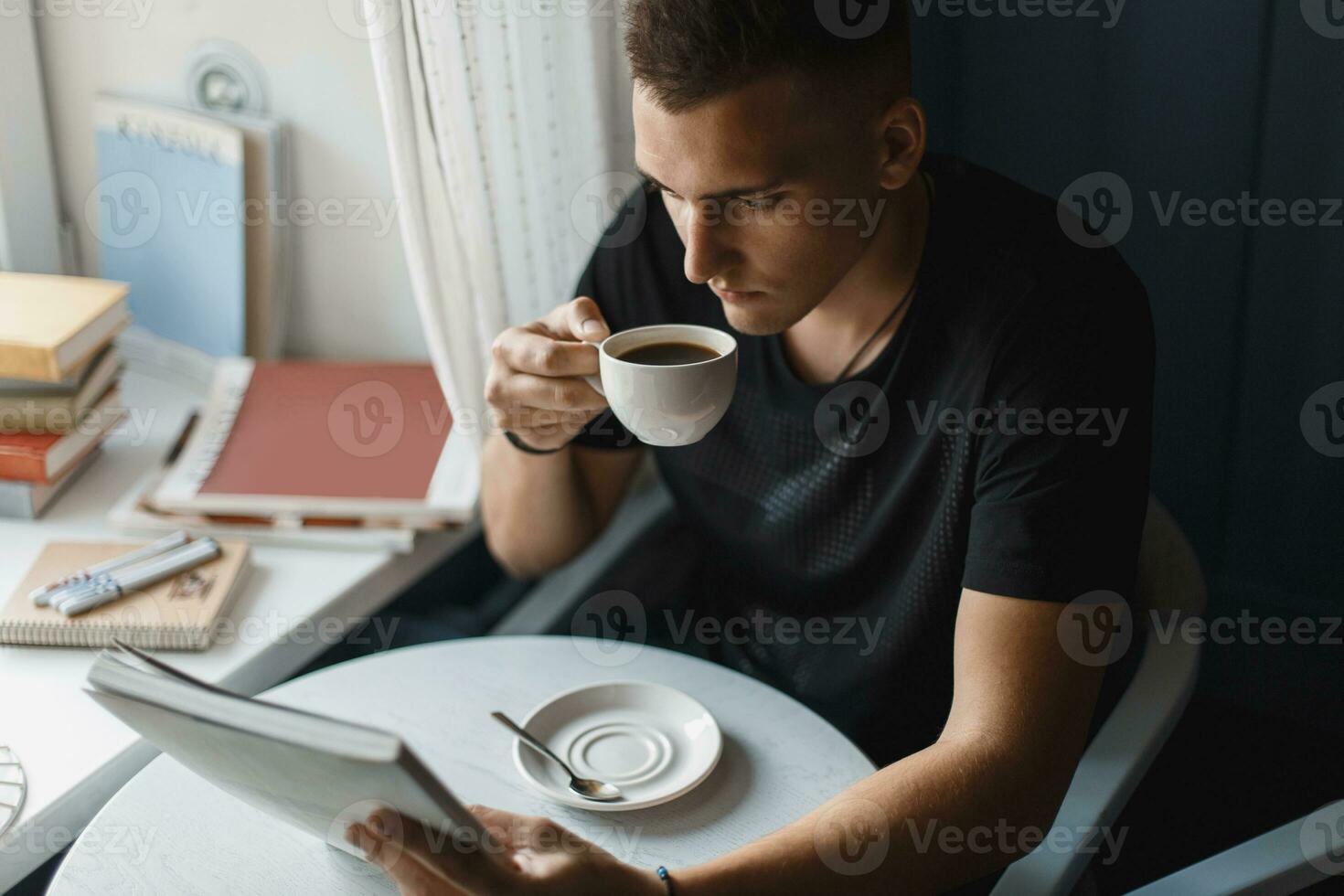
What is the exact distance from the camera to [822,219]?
3.78 feet

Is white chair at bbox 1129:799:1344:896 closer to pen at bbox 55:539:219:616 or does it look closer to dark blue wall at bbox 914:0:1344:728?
dark blue wall at bbox 914:0:1344:728

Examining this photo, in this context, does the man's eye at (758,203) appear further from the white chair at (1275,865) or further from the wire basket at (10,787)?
the wire basket at (10,787)

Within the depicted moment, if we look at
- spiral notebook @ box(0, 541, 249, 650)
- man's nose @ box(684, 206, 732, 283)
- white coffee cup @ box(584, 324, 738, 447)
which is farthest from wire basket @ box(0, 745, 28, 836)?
man's nose @ box(684, 206, 732, 283)

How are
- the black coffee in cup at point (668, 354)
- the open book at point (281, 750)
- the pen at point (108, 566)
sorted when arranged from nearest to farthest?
the open book at point (281, 750)
the black coffee in cup at point (668, 354)
the pen at point (108, 566)

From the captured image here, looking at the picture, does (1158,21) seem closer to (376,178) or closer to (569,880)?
(376,178)

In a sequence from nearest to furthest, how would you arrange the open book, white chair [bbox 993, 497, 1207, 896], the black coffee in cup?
the open book < white chair [bbox 993, 497, 1207, 896] < the black coffee in cup

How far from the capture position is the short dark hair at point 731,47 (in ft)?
3.44

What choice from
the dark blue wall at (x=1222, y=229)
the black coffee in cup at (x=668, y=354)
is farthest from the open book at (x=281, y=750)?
the dark blue wall at (x=1222, y=229)

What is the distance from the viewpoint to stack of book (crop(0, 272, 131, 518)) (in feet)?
4.83

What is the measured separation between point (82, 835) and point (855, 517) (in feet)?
2.62

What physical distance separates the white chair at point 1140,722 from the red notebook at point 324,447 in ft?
2.49

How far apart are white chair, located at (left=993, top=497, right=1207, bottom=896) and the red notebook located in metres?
A: 0.76

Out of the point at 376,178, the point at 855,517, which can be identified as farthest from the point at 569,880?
the point at 376,178

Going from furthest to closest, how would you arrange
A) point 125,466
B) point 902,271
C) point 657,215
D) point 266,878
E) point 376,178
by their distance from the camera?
1. point 376,178
2. point 125,466
3. point 657,215
4. point 902,271
5. point 266,878
